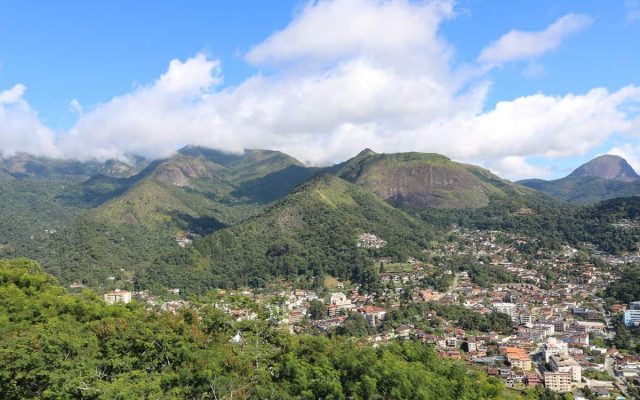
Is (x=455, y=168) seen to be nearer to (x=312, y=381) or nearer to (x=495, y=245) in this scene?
(x=495, y=245)

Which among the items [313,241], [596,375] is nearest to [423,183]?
[313,241]

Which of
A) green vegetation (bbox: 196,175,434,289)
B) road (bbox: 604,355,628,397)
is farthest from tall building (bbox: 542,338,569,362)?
green vegetation (bbox: 196,175,434,289)

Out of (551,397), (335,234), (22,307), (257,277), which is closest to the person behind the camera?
(22,307)

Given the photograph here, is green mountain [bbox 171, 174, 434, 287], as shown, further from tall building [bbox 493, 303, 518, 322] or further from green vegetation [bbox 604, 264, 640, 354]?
green vegetation [bbox 604, 264, 640, 354]

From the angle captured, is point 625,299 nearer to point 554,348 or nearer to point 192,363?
point 554,348

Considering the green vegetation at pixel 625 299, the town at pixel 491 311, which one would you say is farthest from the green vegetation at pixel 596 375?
the green vegetation at pixel 625 299

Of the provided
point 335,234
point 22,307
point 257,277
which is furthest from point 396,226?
point 22,307
